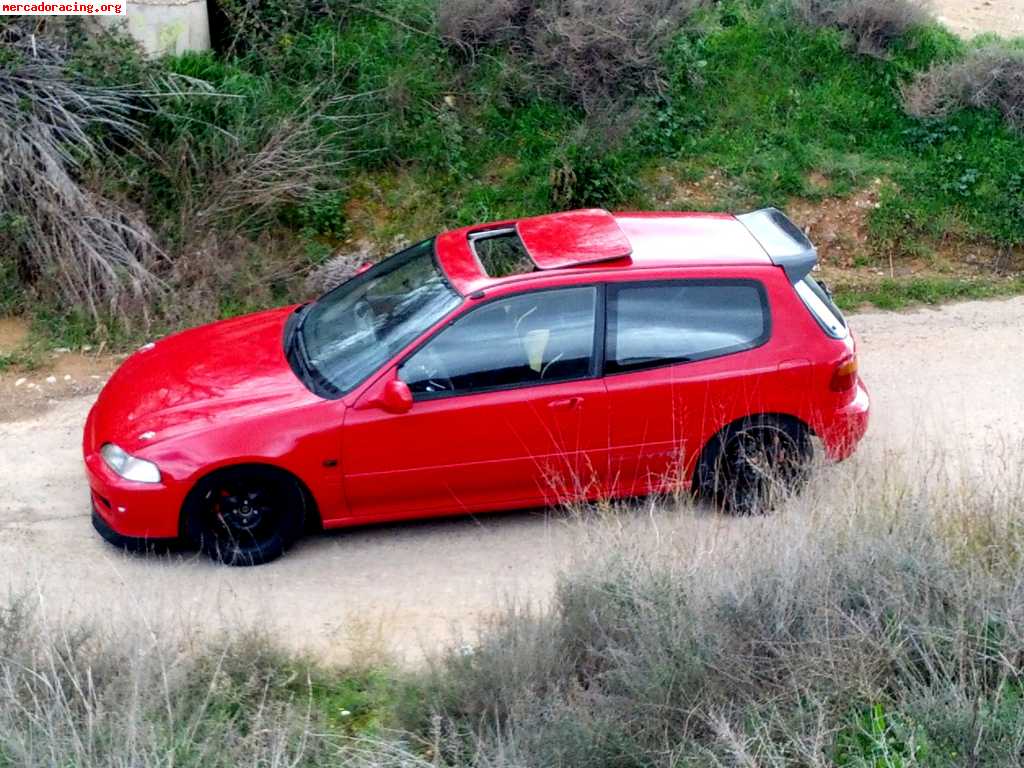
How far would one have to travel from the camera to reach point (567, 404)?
7.38 meters

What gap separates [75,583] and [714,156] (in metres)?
7.12

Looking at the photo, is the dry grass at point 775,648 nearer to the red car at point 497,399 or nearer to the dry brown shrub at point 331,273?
the red car at point 497,399

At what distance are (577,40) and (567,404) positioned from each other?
5640mm

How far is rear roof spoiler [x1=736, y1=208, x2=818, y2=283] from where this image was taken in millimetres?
7805

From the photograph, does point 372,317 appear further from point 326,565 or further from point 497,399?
point 326,565

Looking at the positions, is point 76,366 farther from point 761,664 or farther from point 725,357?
point 761,664

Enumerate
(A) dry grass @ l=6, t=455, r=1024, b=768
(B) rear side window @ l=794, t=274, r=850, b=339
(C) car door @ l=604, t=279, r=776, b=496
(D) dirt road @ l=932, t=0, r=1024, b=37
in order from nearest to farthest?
(A) dry grass @ l=6, t=455, r=1024, b=768 < (C) car door @ l=604, t=279, r=776, b=496 < (B) rear side window @ l=794, t=274, r=850, b=339 < (D) dirt road @ l=932, t=0, r=1024, b=37

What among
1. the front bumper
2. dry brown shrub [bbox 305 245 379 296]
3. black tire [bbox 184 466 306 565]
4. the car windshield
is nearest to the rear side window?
the car windshield

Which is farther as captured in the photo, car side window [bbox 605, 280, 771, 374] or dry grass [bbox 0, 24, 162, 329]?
dry grass [bbox 0, 24, 162, 329]

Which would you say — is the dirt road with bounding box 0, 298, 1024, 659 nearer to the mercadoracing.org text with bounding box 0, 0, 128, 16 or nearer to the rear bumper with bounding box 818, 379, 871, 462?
the rear bumper with bounding box 818, 379, 871, 462

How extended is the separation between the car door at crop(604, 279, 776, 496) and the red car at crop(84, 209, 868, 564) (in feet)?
0.04

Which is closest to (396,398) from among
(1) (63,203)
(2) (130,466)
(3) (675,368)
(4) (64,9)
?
(2) (130,466)

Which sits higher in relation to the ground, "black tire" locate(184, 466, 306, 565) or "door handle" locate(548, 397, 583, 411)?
"door handle" locate(548, 397, 583, 411)

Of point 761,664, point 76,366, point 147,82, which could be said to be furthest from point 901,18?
point 761,664
